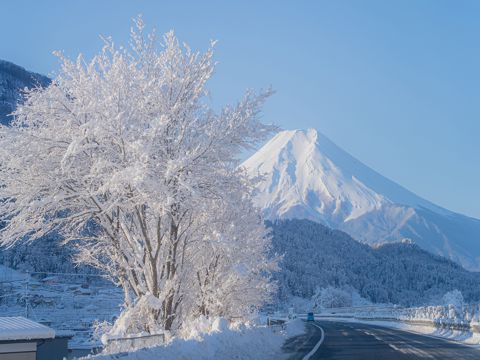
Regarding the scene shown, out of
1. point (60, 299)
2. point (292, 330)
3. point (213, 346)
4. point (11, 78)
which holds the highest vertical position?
point (11, 78)

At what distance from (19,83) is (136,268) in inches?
6634

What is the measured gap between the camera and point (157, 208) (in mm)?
15359

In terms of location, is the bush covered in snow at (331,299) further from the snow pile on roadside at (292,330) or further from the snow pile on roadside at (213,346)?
the snow pile on roadside at (213,346)

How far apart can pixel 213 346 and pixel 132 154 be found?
558 centimetres

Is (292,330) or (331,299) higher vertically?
(292,330)

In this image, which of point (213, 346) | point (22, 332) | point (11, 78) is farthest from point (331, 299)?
point (213, 346)

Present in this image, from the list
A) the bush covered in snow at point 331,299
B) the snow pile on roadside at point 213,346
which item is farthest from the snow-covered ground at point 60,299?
the bush covered in snow at point 331,299

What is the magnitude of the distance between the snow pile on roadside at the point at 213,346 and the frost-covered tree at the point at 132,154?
182cm

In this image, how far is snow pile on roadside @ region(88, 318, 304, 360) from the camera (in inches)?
460

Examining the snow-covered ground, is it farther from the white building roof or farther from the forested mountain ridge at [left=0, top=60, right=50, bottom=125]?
the white building roof

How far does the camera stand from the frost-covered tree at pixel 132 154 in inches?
626

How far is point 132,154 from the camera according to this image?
53.8 ft

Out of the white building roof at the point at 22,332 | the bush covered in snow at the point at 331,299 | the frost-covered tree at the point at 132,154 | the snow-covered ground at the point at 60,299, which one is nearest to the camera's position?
the frost-covered tree at the point at 132,154

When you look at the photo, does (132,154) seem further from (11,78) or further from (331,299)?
(11,78)
